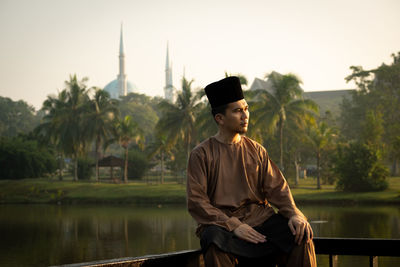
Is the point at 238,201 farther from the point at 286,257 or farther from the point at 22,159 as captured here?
the point at 22,159

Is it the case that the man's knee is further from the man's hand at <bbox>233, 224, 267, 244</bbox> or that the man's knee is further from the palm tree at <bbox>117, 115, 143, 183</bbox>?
the palm tree at <bbox>117, 115, 143, 183</bbox>

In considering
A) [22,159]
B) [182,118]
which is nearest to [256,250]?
[182,118]

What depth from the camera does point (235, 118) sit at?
3.15m

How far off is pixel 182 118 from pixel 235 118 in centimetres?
3121

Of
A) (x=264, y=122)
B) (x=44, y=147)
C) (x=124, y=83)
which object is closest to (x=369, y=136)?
(x=264, y=122)

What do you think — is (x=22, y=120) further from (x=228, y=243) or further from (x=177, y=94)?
(x=228, y=243)

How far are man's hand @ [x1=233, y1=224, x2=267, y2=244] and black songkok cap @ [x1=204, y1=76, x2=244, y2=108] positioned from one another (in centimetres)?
78

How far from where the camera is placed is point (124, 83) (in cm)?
13262

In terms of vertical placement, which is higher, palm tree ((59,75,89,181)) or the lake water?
palm tree ((59,75,89,181))

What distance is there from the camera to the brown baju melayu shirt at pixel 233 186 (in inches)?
117

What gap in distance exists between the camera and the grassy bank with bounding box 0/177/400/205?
28.1 meters

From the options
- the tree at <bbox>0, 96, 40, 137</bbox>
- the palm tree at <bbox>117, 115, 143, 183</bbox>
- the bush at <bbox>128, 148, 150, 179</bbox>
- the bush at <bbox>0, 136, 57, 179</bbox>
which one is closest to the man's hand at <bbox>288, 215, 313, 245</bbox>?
the palm tree at <bbox>117, 115, 143, 183</bbox>

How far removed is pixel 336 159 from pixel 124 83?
106 meters

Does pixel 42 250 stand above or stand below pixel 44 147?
below
